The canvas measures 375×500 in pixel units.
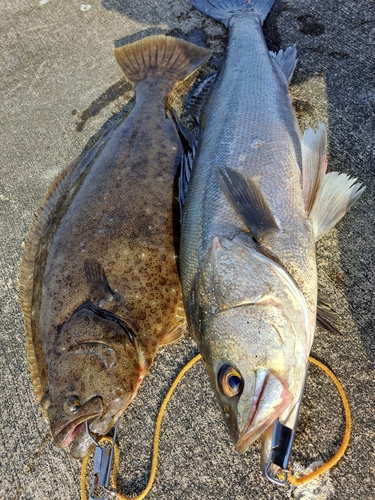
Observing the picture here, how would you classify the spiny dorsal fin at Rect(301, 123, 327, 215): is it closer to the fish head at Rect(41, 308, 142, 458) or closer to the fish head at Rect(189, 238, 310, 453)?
the fish head at Rect(189, 238, 310, 453)

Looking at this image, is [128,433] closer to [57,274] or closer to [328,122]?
[57,274]

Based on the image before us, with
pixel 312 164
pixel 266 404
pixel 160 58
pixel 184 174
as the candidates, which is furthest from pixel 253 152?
pixel 160 58

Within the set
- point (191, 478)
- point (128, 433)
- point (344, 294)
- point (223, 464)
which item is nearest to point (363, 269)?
point (344, 294)

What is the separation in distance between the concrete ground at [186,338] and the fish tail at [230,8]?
0.77 feet

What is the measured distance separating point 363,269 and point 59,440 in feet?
7.48

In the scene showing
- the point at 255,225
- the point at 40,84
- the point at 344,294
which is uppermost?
the point at 40,84

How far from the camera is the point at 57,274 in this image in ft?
8.13

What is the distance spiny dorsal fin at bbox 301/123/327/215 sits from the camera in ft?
7.87

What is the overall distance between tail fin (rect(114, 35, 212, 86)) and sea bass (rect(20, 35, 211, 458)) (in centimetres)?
64

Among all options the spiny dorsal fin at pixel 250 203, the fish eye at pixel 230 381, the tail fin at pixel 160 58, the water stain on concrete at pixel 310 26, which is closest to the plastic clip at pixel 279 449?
the fish eye at pixel 230 381

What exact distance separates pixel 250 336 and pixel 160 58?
9.44 feet

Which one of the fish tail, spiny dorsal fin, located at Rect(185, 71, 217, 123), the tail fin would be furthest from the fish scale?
the fish tail

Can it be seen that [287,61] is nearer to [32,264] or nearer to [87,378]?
[32,264]

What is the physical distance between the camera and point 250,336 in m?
1.87
